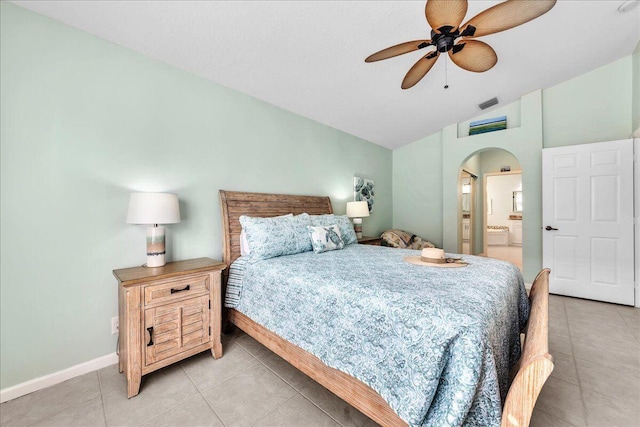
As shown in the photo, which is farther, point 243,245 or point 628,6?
point 243,245

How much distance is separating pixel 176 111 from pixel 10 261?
5.36 feet

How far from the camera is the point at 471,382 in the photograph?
3.13 ft

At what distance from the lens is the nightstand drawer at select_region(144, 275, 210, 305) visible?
1.78 meters

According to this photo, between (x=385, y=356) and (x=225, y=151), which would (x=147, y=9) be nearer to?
(x=225, y=151)

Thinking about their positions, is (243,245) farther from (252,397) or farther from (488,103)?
(488,103)

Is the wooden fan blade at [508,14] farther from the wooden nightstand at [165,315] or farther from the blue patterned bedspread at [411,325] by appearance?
the wooden nightstand at [165,315]

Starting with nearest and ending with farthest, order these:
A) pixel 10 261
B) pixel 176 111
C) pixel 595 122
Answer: pixel 10 261, pixel 176 111, pixel 595 122

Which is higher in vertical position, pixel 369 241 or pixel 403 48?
pixel 403 48

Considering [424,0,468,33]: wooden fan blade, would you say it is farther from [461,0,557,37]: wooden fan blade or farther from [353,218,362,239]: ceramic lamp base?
[353,218,362,239]: ceramic lamp base

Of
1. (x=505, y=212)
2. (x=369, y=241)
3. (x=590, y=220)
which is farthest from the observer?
(x=505, y=212)

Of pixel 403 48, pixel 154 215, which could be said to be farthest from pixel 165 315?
pixel 403 48

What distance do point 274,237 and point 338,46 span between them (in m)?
1.89

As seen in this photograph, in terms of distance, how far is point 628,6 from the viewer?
2365mm

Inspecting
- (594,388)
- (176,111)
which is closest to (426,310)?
(594,388)
